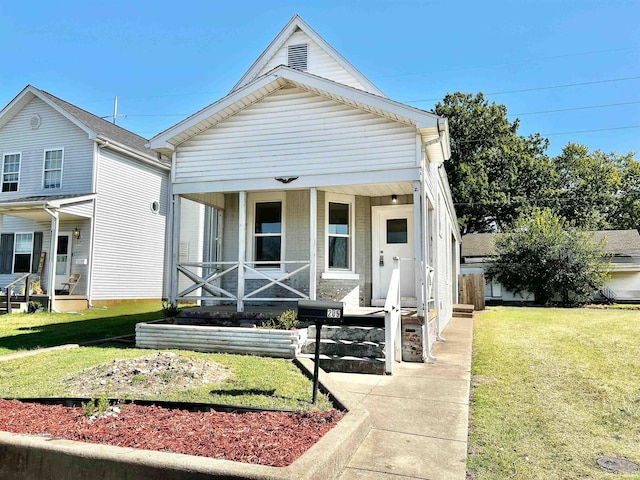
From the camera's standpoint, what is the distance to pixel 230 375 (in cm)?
602

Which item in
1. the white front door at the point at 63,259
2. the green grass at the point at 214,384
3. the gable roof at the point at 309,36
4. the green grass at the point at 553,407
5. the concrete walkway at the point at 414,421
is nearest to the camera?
the concrete walkway at the point at 414,421

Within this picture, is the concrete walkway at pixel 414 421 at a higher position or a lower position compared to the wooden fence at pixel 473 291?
lower

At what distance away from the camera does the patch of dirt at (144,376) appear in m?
5.17

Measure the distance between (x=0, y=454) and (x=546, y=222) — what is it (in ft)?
87.2

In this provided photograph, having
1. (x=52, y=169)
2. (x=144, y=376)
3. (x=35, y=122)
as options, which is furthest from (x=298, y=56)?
(x=35, y=122)

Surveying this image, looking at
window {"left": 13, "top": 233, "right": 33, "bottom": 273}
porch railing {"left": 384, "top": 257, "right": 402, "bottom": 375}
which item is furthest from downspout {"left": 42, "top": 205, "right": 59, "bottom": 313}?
porch railing {"left": 384, "top": 257, "right": 402, "bottom": 375}

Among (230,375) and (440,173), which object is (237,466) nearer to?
(230,375)

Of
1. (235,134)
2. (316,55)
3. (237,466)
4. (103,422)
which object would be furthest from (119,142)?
(237,466)

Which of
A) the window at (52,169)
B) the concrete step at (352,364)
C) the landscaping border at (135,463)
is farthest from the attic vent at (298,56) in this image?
the landscaping border at (135,463)

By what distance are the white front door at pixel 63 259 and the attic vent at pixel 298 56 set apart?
413 inches

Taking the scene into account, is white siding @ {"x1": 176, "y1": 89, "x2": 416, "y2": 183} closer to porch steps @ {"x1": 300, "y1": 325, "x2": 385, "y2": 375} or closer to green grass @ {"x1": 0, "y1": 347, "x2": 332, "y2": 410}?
porch steps @ {"x1": 300, "y1": 325, "x2": 385, "y2": 375}

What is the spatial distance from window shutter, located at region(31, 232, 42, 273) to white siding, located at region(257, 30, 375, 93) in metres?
10.9

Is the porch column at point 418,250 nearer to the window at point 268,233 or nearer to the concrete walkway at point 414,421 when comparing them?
the concrete walkway at point 414,421

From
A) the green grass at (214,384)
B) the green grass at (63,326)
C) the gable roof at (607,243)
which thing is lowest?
the green grass at (214,384)
